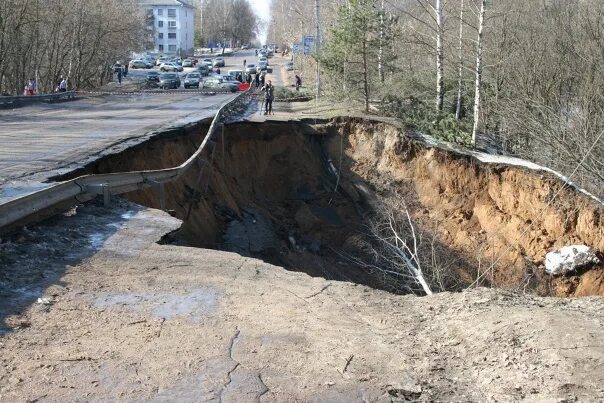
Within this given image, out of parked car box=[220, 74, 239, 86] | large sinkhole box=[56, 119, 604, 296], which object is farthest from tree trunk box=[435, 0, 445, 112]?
parked car box=[220, 74, 239, 86]

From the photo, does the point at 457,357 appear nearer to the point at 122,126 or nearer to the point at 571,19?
the point at 122,126

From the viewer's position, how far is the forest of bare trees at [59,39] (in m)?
34.8

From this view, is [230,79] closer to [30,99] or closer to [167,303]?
[30,99]

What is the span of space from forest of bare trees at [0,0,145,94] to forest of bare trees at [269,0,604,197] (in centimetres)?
1772

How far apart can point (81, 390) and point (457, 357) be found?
300 centimetres

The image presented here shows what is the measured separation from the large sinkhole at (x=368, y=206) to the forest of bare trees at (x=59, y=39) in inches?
738

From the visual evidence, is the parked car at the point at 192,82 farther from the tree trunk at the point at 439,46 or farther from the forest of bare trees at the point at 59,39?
the tree trunk at the point at 439,46

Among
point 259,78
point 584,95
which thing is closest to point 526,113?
point 584,95

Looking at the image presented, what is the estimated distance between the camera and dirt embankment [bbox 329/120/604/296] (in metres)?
15.8

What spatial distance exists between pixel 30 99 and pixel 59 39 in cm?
1792

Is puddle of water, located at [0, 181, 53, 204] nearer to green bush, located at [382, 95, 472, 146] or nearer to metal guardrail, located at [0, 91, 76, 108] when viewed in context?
green bush, located at [382, 95, 472, 146]

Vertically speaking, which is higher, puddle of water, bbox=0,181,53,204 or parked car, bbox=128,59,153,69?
parked car, bbox=128,59,153,69

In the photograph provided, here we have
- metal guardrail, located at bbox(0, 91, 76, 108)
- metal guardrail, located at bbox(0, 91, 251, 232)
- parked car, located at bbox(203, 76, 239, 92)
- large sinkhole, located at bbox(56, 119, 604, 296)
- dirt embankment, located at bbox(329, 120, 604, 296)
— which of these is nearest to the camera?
metal guardrail, located at bbox(0, 91, 251, 232)

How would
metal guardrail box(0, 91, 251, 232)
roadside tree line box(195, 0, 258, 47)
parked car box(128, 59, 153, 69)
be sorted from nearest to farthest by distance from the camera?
metal guardrail box(0, 91, 251, 232) < parked car box(128, 59, 153, 69) < roadside tree line box(195, 0, 258, 47)
